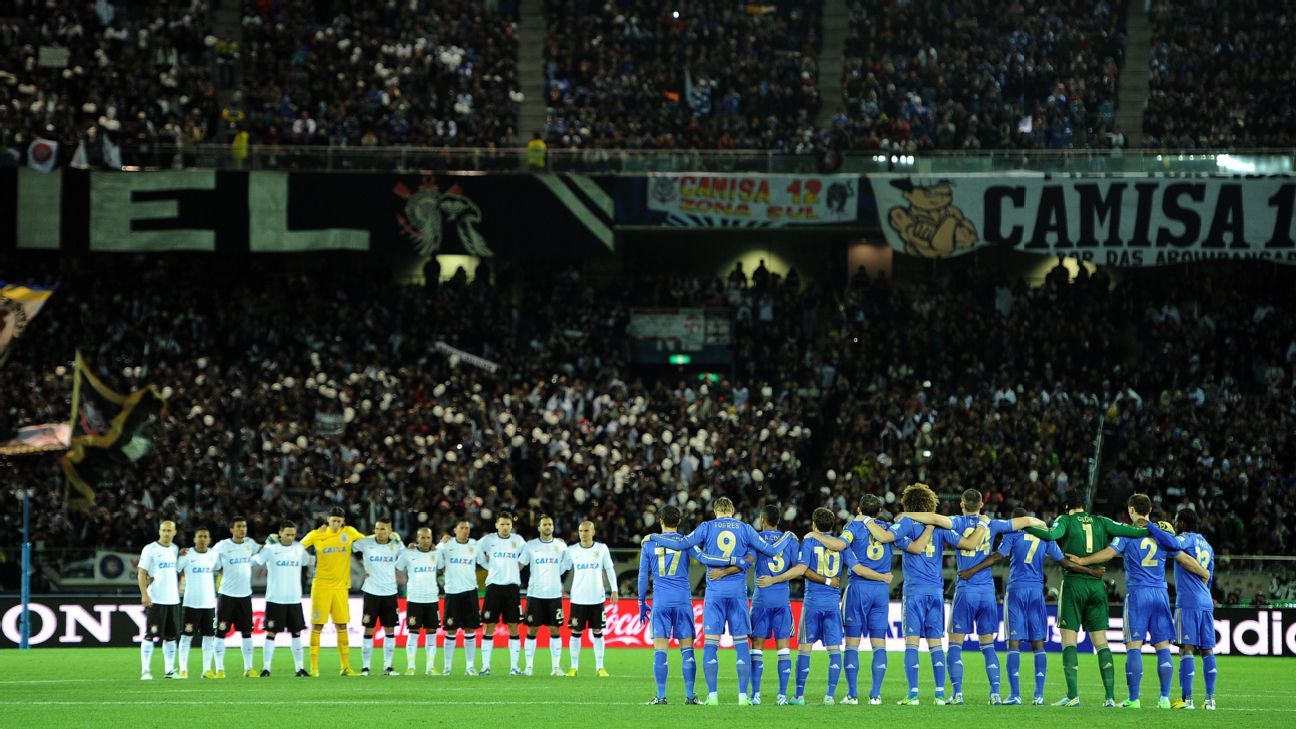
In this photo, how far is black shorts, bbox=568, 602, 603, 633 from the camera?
2411cm

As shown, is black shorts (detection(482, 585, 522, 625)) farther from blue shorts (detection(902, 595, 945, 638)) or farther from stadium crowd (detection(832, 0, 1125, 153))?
stadium crowd (detection(832, 0, 1125, 153))

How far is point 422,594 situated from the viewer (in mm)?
24250

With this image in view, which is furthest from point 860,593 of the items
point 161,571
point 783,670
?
point 161,571

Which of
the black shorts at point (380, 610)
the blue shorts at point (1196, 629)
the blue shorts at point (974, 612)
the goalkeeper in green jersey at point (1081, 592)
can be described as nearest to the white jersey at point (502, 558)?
the black shorts at point (380, 610)

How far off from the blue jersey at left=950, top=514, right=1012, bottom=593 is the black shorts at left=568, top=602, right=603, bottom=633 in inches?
258

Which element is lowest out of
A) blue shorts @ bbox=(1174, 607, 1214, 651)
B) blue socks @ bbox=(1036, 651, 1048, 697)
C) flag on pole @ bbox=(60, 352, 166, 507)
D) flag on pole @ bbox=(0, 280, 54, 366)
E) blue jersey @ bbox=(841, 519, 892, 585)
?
blue socks @ bbox=(1036, 651, 1048, 697)

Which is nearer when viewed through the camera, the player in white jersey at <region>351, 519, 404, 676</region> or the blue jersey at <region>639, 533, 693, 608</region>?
the blue jersey at <region>639, 533, 693, 608</region>

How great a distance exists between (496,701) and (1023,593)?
5.81 metres

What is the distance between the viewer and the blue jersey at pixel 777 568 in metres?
18.4

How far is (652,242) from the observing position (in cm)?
4384

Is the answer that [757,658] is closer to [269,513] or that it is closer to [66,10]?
[269,513]

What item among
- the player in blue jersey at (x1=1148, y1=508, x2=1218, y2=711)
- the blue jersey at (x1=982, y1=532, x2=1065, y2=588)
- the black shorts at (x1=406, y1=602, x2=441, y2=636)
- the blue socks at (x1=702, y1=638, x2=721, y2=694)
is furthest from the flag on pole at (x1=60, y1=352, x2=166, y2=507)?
the player in blue jersey at (x1=1148, y1=508, x2=1218, y2=711)

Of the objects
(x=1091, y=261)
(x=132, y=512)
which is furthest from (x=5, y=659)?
(x=1091, y=261)

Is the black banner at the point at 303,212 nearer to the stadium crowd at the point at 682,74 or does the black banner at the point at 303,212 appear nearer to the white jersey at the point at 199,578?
the stadium crowd at the point at 682,74
